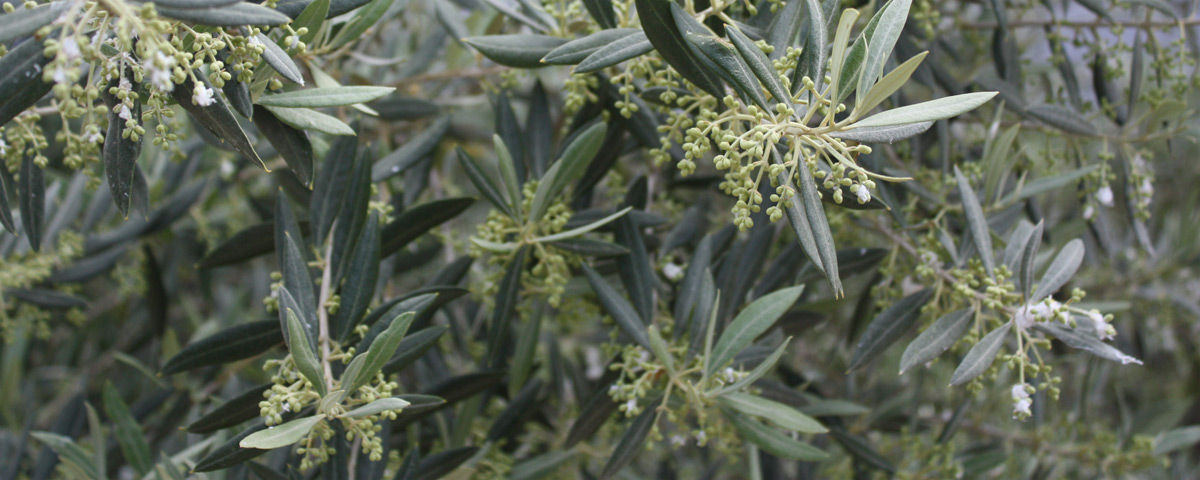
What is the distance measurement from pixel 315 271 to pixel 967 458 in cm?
186

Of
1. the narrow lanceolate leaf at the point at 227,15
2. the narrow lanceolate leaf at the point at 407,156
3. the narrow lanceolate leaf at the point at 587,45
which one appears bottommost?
the narrow lanceolate leaf at the point at 407,156

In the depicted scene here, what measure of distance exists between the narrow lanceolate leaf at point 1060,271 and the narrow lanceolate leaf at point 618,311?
730mm

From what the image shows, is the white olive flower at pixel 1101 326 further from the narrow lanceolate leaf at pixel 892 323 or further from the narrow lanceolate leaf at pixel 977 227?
the narrow lanceolate leaf at pixel 892 323

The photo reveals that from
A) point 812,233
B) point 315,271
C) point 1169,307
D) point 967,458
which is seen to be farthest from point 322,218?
point 1169,307

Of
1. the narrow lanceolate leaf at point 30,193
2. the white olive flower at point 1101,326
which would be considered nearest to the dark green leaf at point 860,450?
the white olive flower at point 1101,326

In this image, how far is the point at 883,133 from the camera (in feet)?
3.72

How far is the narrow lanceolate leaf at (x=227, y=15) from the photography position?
3.32 ft

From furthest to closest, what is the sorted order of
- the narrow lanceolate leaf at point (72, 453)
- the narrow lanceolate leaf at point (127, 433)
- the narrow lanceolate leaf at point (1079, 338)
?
the narrow lanceolate leaf at point (127, 433), the narrow lanceolate leaf at point (72, 453), the narrow lanceolate leaf at point (1079, 338)

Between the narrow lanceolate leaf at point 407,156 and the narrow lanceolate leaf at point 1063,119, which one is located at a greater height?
the narrow lanceolate leaf at point 407,156

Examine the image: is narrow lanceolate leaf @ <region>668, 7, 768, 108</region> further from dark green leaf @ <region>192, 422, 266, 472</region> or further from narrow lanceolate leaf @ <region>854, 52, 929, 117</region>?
dark green leaf @ <region>192, 422, 266, 472</region>

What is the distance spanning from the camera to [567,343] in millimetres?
3316

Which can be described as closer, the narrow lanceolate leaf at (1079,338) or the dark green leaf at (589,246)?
the narrow lanceolate leaf at (1079,338)

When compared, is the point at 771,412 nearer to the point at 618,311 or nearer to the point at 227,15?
the point at 618,311

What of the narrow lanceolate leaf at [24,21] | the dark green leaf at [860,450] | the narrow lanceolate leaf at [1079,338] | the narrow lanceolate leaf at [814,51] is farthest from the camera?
the dark green leaf at [860,450]
